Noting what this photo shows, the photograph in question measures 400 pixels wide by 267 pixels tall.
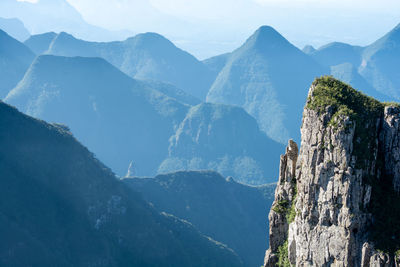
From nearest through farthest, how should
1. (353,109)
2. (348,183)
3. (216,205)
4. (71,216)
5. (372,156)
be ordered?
(348,183)
(372,156)
(353,109)
(71,216)
(216,205)

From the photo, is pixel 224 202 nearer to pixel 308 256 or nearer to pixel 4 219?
pixel 4 219

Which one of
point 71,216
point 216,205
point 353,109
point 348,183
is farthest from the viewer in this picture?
point 216,205

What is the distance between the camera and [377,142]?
3134 cm

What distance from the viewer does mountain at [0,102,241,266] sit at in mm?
83188

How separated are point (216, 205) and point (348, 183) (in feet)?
348

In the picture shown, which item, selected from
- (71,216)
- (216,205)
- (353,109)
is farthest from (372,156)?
(216,205)

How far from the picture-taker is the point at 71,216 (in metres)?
90.6

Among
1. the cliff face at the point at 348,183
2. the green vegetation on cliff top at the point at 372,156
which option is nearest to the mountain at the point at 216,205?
the cliff face at the point at 348,183

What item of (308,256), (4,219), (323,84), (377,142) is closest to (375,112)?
(377,142)

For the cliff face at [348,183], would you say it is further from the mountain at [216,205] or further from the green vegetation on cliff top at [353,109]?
the mountain at [216,205]

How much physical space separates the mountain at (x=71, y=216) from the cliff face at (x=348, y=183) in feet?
195

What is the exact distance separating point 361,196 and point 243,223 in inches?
4150

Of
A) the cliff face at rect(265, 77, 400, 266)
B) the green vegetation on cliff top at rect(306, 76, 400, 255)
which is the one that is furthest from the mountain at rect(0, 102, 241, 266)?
the green vegetation on cliff top at rect(306, 76, 400, 255)

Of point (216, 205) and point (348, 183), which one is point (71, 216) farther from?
point (348, 183)
